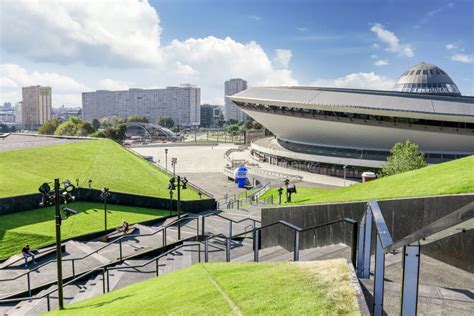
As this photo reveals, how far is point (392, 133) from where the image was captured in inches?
1823

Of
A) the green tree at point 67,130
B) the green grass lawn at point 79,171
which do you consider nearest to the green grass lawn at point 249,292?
the green grass lawn at point 79,171

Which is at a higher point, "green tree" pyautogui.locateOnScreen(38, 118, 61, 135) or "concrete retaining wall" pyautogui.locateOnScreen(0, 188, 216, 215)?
"green tree" pyautogui.locateOnScreen(38, 118, 61, 135)

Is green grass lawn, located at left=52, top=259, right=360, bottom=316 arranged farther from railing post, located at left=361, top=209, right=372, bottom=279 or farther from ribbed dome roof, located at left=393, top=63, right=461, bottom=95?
ribbed dome roof, located at left=393, top=63, right=461, bottom=95

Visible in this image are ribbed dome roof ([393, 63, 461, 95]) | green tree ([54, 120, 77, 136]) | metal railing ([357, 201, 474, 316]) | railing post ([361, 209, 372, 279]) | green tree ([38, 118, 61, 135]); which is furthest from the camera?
green tree ([38, 118, 61, 135])

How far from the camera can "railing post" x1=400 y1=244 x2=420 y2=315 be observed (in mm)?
3268

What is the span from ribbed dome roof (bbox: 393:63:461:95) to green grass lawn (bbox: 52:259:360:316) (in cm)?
6516

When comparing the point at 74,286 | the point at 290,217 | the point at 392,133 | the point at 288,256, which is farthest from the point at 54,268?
the point at 392,133

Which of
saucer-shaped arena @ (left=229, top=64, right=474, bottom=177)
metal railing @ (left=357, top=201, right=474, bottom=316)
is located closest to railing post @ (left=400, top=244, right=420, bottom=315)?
metal railing @ (left=357, top=201, right=474, bottom=316)

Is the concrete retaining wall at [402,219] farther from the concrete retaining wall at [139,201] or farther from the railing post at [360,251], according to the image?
the concrete retaining wall at [139,201]

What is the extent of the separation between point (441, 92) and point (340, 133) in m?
24.2

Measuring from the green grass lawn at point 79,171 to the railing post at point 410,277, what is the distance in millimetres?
21819

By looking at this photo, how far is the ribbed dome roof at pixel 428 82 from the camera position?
6375 cm

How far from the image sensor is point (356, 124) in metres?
47.2

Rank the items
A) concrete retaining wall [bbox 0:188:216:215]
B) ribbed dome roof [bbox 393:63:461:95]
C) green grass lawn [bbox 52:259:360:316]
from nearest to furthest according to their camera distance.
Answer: green grass lawn [bbox 52:259:360:316] < concrete retaining wall [bbox 0:188:216:215] < ribbed dome roof [bbox 393:63:461:95]
